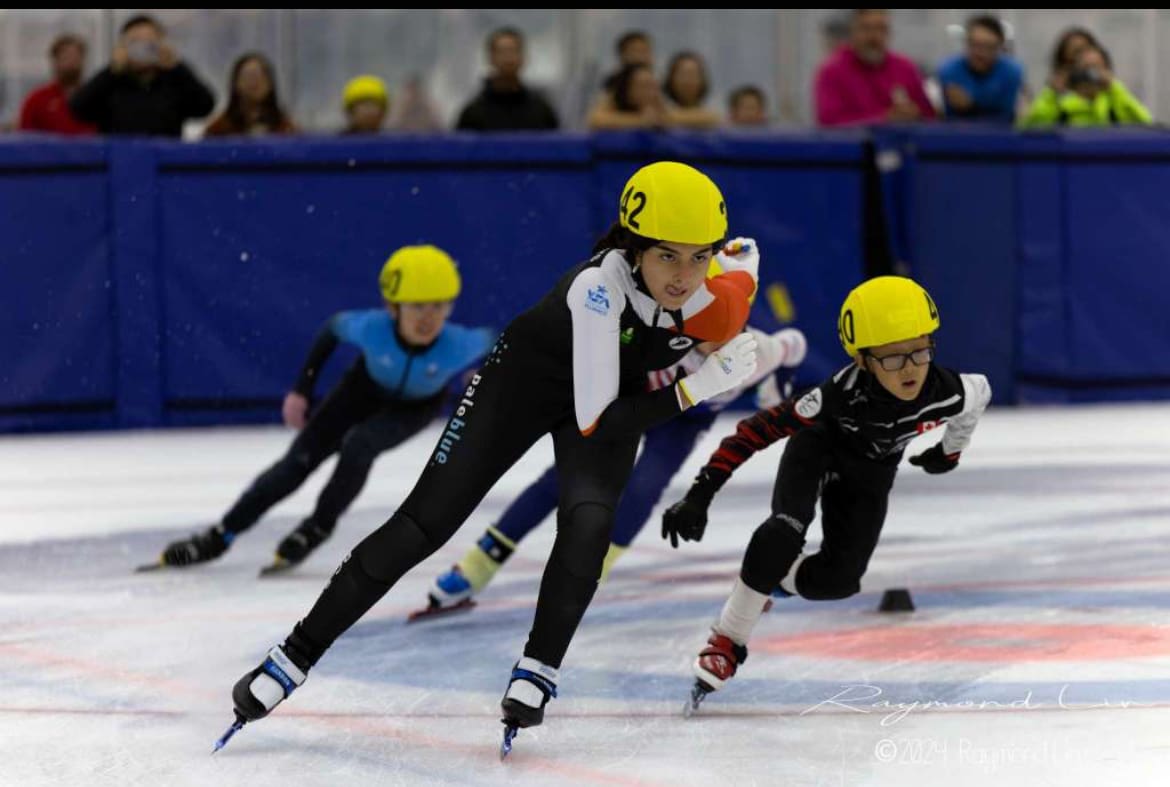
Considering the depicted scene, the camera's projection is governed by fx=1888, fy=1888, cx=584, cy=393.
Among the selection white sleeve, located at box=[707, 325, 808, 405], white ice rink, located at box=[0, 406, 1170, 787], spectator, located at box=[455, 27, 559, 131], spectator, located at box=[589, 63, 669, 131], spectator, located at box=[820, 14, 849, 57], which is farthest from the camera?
spectator, located at box=[820, 14, 849, 57]

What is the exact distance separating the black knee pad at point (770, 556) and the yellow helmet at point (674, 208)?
0.92m

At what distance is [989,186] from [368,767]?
8462 mm

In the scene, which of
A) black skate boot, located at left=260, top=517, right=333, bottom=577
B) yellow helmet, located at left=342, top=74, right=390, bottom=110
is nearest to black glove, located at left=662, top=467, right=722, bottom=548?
black skate boot, located at left=260, top=517, right=333, bottom=577

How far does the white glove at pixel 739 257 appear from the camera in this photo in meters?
5.08

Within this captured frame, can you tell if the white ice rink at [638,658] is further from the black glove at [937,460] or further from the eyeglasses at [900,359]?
the eyeglasses at [900,359]

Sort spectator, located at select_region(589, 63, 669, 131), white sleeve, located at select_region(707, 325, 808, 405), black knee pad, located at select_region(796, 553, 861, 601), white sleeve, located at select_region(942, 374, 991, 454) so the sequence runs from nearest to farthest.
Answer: white sleeve, located at select_region(942, 374, 991, 454)
black knee pad, located at select_region(796, 553, 861, 601)
white sleeve, located at select_region(707, 325, 808, 405)
spectator, located at select_region(589, 63, 669, 131)

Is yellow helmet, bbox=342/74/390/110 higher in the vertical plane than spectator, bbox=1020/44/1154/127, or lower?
higher

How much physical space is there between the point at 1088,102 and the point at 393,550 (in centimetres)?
853

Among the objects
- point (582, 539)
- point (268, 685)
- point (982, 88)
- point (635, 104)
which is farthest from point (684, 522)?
point (982, 88)

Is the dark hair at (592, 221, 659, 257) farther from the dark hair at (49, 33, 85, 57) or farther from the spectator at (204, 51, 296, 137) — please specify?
the dark hair at (49, 33, 85, 57)

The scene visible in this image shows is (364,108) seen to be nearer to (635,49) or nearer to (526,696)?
(635,49)

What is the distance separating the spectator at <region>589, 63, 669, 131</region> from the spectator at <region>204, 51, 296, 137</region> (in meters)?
1.98

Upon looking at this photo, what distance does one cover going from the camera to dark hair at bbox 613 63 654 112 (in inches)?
454

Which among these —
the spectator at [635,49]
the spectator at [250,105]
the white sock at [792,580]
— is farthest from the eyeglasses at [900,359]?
the spectator at [250,105]
